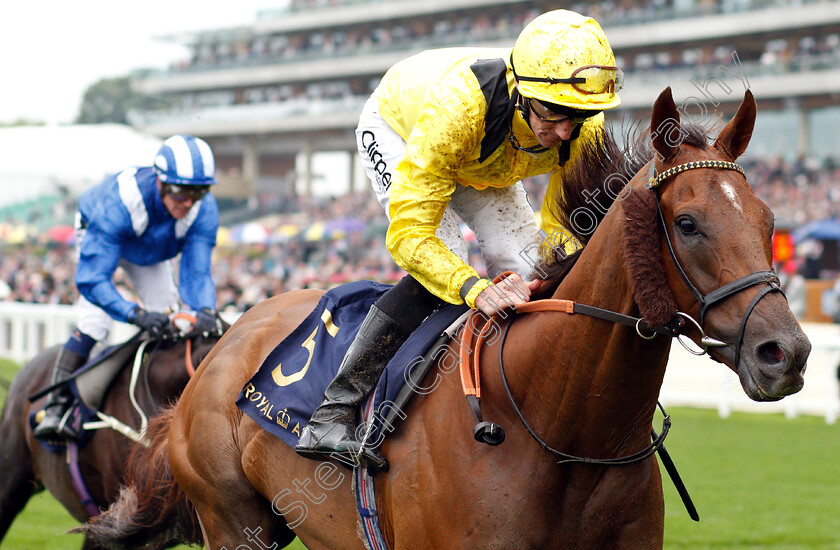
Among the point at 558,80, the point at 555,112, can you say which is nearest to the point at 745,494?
the point at 555,112

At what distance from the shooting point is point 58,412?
15.9 feet

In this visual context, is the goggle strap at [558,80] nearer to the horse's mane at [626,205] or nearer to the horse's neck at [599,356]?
the horse's mane at [626,205]

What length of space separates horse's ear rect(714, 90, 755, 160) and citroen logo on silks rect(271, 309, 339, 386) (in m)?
1.55

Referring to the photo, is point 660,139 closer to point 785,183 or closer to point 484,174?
point 484,174

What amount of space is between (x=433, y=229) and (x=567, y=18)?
76cm

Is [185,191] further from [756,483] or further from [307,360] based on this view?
[756,483]

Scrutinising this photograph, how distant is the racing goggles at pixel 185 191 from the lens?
15.7 feet

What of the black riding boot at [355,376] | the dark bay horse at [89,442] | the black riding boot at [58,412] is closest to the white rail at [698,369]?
the dark bay horse at [89,442]

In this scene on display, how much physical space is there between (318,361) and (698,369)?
31.8ft

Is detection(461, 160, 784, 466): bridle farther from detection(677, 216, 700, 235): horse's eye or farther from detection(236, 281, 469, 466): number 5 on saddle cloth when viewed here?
detection(236, 281, 469, 466): number 5 on saddle cloth

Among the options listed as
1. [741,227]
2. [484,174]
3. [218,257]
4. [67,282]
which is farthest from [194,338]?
[218,257]

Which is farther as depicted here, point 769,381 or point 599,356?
point 599,356

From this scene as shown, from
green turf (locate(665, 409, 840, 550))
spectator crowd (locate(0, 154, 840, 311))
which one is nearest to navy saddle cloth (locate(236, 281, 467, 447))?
green turf (locate(665, 409, 840, 550))

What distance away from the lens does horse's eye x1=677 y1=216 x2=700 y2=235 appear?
2188 millimetres
